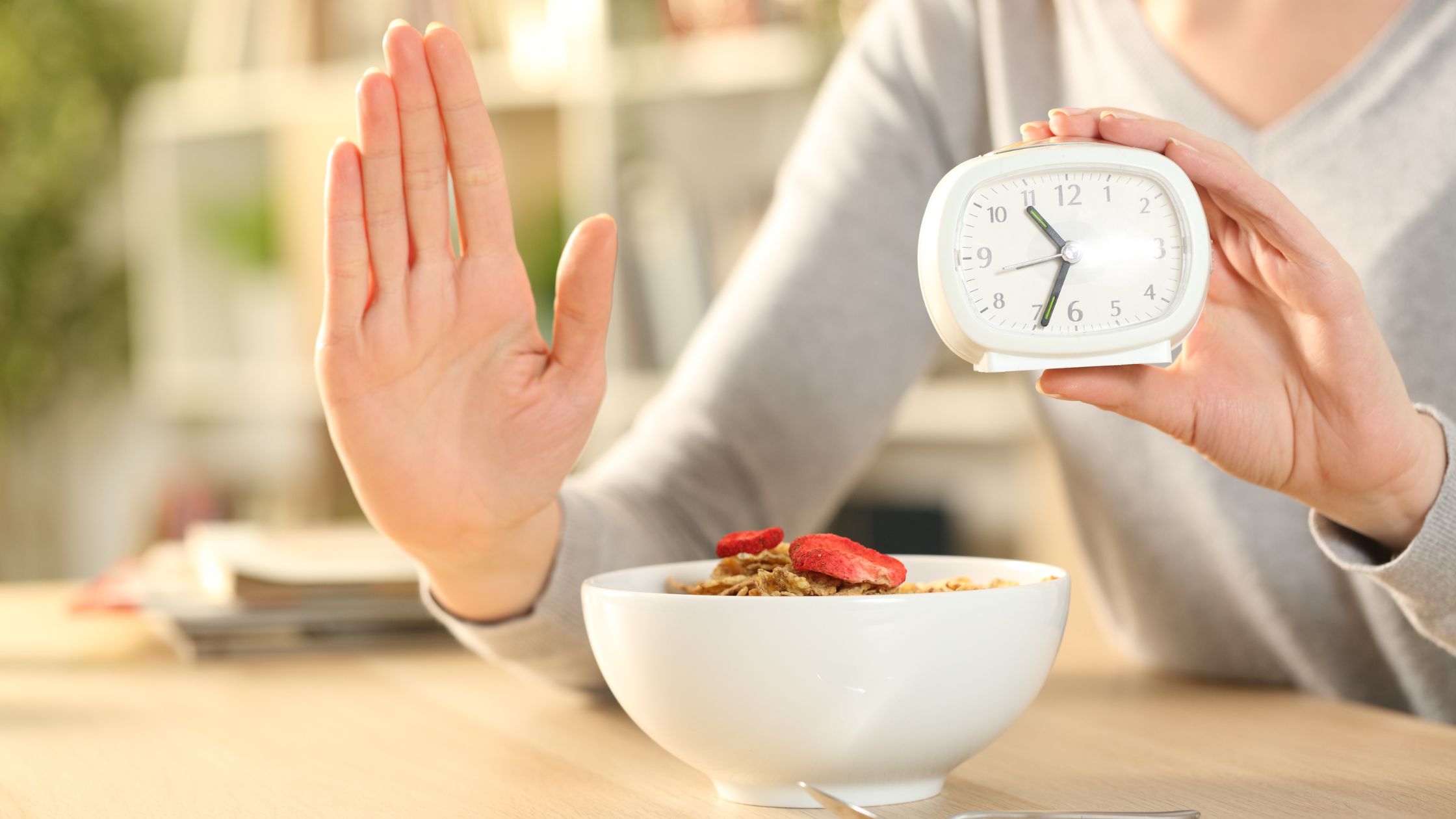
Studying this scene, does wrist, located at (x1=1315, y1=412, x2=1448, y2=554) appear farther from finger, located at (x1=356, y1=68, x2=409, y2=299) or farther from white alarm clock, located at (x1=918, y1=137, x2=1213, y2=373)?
finger, located at (x1=356, y1=68, x2=409, y2=299)

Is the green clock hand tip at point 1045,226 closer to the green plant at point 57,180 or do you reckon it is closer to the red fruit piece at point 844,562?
the red fruit piece at point 844,562

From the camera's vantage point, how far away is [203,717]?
2.52 ft

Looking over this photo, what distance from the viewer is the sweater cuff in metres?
0.76

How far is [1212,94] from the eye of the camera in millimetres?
954

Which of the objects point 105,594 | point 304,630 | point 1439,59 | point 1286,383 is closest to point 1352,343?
point 1286,383

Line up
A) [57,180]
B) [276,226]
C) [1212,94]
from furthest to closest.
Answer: [57,180]
[276,226]
[1212,94]

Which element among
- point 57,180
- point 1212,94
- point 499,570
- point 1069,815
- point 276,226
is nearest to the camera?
point 1069,815

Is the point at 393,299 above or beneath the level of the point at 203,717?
above


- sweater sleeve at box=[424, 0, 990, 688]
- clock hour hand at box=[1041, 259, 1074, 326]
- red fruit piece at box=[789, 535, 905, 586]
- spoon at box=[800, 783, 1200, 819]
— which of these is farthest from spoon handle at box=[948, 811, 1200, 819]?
sweater sleeve at box=[424, 0, 990, 688]

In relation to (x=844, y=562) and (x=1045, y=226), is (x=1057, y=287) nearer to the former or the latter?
(x=1045, y=226)

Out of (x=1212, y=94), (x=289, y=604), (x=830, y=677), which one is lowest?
(x=289, y=604)

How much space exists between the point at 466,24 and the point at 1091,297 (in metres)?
2.04

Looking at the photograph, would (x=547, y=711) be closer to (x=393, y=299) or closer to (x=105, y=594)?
(x=393, y=299)

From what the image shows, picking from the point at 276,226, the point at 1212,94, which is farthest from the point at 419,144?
the point at 276,226
